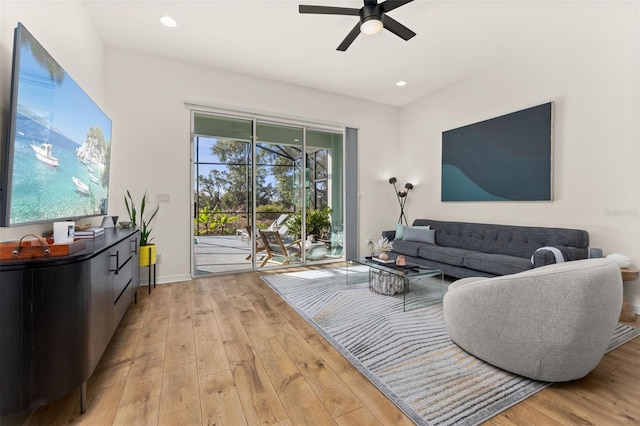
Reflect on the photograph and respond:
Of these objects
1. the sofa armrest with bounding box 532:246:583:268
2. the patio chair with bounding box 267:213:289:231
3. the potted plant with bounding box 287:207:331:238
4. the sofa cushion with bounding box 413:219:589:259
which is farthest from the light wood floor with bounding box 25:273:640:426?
the potted plant with bounding box 287:207:331:238

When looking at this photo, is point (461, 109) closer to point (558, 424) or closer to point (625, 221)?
point (625, 221)

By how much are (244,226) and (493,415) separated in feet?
12.2

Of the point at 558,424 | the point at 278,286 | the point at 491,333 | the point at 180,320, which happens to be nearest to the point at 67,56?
the point at 180,320

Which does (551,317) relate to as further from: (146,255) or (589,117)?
(146,255)

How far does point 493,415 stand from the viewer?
1.35 meters

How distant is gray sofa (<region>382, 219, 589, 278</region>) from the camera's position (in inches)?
111

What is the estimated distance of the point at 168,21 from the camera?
294 cm

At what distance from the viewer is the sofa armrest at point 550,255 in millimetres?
2613

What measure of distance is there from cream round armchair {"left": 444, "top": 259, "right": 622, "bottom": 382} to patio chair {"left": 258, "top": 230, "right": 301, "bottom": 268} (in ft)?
10.5

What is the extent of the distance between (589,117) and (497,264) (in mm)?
1838

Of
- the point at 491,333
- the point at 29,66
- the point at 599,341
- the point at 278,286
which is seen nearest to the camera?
the point at 29,66

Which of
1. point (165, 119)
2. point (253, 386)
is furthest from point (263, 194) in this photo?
point (253, 386)

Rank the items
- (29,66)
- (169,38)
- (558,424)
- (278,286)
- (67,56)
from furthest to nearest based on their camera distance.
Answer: (278,286) → (169,38) → (67,56) → (29,66) → (558,424)

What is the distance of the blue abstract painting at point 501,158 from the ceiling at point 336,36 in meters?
0.81
